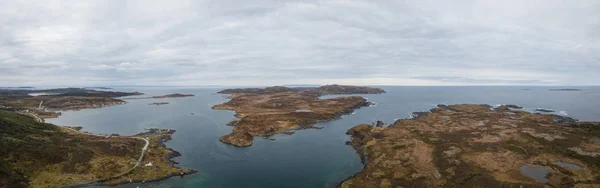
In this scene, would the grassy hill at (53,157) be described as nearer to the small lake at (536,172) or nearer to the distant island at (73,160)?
the distant island at (73,160)

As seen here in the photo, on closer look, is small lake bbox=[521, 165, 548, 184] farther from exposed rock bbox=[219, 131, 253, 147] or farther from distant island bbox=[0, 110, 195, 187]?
distant island bbox=[0, 110, 195, 187]

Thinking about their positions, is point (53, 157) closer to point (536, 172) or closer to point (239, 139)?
point (239, 139)

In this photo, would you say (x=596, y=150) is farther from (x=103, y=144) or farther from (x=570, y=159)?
(x=103, y=144)

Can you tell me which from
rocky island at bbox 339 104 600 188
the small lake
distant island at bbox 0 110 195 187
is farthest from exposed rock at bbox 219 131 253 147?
the small lake

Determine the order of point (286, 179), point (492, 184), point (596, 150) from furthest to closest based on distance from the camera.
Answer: point (596, 150) → point (286, 179) → point (492, 184)

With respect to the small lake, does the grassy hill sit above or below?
above

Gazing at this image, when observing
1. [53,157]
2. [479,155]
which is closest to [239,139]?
[53,157]

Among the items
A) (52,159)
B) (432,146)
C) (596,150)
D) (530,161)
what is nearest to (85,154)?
(52,159)
